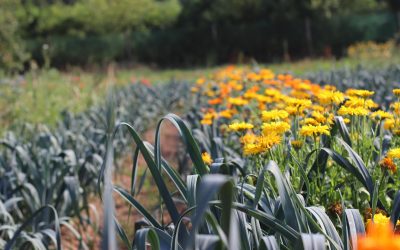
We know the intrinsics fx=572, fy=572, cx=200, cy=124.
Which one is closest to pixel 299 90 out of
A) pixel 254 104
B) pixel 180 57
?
pixel 254 104

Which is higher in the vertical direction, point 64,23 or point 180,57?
point 64,23

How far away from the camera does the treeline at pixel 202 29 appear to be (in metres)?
22.1

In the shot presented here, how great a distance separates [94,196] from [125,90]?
16.2 feet

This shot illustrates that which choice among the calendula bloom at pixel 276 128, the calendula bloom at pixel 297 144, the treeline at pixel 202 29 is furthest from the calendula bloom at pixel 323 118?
the treeline at pixel 202 29

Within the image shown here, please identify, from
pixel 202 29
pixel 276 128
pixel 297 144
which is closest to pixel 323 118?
pixel 297 144

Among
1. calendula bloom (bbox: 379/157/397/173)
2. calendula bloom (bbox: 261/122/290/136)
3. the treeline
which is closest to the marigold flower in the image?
calendula bloom (bbox: 379/157/397/173)

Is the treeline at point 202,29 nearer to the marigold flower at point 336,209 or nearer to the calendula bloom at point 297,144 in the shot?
the calendula bloom at point 297,144

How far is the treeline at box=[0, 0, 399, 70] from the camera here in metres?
22.1

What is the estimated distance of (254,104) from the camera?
431 cm

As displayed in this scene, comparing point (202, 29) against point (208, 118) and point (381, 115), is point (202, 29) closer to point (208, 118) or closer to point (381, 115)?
point (208, 118)

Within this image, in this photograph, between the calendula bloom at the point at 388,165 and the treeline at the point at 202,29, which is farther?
the treeline at the point at 202,29

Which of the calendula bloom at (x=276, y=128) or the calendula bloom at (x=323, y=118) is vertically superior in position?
the calendula bloom at (x=276, y=128)

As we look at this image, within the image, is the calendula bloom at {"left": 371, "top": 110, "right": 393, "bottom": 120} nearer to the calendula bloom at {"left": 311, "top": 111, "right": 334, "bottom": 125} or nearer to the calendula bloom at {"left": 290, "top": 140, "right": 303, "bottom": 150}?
the calendula bloom at {"left": 311, "top": 111, "right": 334, "bottom": 125}

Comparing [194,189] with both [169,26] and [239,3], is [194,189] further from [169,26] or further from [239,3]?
[169,26]
